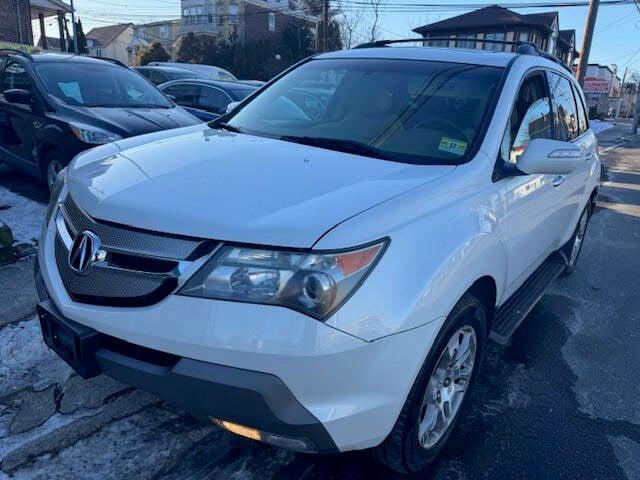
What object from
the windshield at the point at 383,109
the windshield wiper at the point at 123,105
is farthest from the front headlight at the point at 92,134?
the windshield at the point at 383,109

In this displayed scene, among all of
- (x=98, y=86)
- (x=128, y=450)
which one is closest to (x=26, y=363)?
(x=128, y=450)

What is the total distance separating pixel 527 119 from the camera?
3.23 meters

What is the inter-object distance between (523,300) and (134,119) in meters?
4.41

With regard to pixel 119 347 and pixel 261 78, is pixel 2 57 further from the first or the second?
pixel 261 78

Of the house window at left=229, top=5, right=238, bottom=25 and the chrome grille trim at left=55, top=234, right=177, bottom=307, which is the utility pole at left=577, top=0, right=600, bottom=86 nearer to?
the chrome grille trim at left=55, top=234, right=177, bottom=307

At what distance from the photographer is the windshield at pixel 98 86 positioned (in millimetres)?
6104

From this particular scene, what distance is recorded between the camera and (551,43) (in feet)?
151

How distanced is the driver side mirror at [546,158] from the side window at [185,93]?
7.83 meters

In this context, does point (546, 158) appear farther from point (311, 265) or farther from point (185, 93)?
point (185, 93)

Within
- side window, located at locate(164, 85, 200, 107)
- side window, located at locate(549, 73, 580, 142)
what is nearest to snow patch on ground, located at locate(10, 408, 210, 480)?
side window, located at locate(549, 73, 580, 142)

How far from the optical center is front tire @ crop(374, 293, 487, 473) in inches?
84.4

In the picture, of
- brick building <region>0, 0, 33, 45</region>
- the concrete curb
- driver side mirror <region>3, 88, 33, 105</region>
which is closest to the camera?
the concrete curb

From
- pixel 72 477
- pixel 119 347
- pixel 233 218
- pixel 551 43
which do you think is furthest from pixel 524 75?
pixel 551 43

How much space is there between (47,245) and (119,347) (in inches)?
30.3
